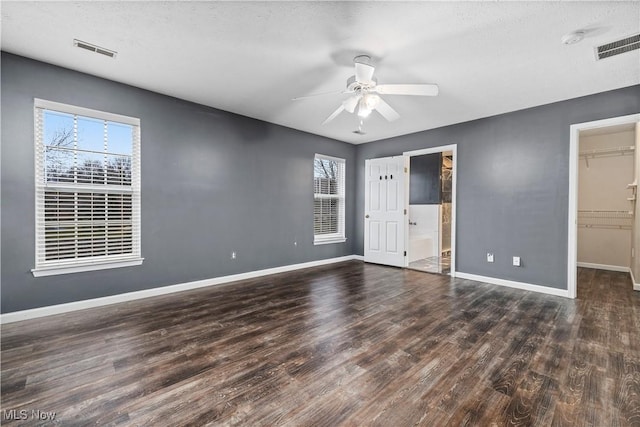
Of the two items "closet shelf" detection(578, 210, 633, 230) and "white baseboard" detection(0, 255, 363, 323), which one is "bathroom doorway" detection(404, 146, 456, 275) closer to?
"closet shelf" detection(578, 210, 633, 230)

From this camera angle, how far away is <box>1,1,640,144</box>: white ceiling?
2.08 metres

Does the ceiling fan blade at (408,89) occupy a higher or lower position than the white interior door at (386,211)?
higher

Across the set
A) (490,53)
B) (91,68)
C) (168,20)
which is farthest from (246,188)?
(490,53)

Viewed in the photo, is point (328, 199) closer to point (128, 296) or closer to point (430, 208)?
point (430, 208)

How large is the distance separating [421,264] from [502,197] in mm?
2061

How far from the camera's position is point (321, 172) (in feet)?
19.2

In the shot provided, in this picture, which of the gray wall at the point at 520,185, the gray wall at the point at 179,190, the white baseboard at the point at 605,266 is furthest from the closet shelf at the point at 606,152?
the gray wall at the point at 179,190

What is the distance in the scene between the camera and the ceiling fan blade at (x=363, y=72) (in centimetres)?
247

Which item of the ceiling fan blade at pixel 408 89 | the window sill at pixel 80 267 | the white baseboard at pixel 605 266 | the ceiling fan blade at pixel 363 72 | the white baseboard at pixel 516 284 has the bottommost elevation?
the white baseboard at pixel 516 284

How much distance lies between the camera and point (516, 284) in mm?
4137

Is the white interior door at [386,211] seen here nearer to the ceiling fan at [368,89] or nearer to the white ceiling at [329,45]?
the white ceiling at [329,45]

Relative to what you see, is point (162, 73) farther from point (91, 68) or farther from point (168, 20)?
point (168, 20)

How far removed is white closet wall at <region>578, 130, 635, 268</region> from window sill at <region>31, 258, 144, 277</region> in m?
7.69

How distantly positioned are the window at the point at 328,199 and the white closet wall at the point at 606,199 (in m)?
4.65
